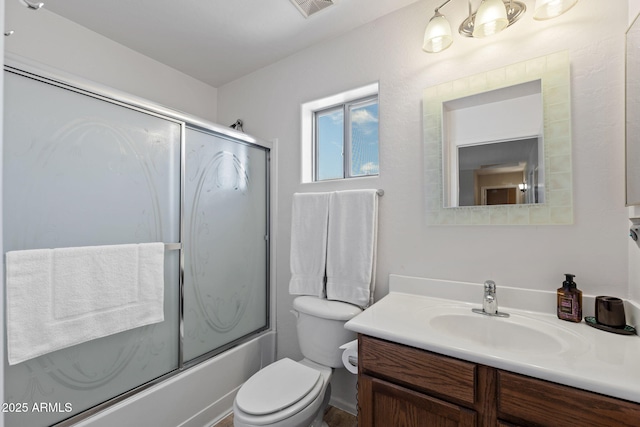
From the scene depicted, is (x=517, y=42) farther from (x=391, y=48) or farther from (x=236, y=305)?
(x=236, y=305)

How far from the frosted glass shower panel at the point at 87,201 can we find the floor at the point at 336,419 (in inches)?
19.5

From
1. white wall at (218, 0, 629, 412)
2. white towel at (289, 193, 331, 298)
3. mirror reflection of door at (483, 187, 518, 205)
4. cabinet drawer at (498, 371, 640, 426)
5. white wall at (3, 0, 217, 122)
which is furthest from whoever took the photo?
white towel at (289, 193, 331, 298)

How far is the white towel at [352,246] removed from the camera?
1.57 metres

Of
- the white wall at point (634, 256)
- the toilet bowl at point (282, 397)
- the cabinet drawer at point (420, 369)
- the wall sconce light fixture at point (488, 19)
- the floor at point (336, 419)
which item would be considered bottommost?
the floor at point (336, 419)

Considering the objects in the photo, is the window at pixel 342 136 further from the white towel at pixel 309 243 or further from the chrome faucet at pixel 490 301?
the chrome faucet at pixel 490 301

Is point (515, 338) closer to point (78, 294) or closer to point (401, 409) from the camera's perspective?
point (401, 409)

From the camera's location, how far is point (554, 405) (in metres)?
0.76

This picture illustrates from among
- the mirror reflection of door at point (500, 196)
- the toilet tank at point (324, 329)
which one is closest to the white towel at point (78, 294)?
the toilet tank at point (324, 329)

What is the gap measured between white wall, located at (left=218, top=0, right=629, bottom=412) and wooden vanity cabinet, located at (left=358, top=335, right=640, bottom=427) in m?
0.56

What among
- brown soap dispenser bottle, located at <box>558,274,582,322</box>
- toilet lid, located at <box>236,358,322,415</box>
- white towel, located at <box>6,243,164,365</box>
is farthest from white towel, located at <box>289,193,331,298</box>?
brown soap dispenser bottle, located at <box>558,274,582,322</box>

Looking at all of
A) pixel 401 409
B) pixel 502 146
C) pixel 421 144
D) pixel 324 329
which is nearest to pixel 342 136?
pixel 421 144

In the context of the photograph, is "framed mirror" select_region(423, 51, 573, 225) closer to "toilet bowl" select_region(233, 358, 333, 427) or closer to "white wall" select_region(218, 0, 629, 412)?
"white wall" select_region(218, 0, 629, 412)

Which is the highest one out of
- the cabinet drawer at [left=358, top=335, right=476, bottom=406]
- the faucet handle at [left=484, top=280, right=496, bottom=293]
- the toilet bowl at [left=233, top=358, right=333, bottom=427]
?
the faucet handle at [left=484, top=280, right=496, bottom=293]

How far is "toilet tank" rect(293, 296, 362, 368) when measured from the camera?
149 cm
